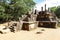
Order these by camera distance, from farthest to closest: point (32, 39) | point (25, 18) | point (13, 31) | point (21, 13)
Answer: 1. point (21, 13)
2. point (25, 18)
3. point (13, 31)
4. point (32, 39)

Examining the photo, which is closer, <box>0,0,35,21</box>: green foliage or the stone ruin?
the stone ruin

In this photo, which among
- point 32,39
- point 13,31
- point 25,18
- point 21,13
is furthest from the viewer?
point 21,13

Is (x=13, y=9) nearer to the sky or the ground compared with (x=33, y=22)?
nearer to the sky

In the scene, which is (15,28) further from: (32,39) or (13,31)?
(32,39)

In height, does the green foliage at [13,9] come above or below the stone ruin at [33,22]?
above

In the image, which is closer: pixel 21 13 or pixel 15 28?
pixel 15 28

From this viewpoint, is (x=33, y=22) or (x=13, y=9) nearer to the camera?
(x=33, y=22)

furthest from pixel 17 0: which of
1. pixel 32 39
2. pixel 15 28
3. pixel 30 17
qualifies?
pixel 32 39

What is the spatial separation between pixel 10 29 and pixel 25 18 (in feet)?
31.7

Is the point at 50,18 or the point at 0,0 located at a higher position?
the point at 0,0

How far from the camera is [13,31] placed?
71.5ft

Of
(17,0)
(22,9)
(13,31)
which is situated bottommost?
(13,31)

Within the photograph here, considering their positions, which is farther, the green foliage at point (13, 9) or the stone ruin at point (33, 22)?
the green foliage at point (13, 9)

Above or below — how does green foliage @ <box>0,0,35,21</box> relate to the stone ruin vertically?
above
